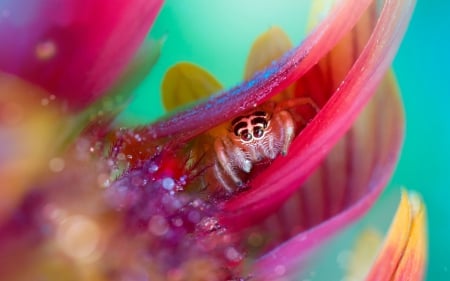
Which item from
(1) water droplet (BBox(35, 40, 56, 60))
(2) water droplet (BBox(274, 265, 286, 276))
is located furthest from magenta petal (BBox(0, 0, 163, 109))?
(2) water droplet (BBox(274, 265, 286, 276))

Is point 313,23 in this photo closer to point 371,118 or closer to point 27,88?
point 371,118

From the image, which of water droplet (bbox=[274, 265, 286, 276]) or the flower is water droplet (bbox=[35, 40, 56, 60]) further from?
water droplet (bbox=[274, 265, 286, 276])

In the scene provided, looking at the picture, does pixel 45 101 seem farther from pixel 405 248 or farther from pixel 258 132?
pixel 405 248

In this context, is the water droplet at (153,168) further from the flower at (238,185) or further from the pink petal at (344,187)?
the pink petal at (344,187)

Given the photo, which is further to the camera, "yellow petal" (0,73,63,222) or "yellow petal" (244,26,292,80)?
"yellow petal" (244,26,292,80)

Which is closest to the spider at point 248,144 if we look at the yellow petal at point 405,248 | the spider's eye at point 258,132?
the spider's eye at point 258,132

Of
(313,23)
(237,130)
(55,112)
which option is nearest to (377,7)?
(313,23)

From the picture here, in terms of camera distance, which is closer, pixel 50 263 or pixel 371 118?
pixel 50 263
